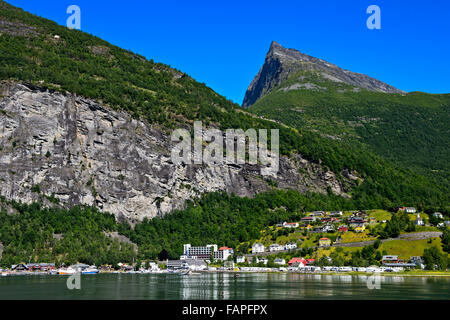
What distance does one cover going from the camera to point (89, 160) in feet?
500

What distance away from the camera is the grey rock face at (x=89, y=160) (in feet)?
463

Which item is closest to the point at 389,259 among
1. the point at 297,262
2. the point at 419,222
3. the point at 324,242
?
the point at 297,262

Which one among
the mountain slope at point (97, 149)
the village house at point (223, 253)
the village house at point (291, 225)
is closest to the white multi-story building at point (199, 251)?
the village house at point (223, 253)

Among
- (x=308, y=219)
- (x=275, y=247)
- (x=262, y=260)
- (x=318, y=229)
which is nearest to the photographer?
(x=262, y=260)

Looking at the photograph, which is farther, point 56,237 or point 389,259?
point 56,237

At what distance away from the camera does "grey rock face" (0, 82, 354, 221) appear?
463ft

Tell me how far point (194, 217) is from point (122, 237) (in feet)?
84.1

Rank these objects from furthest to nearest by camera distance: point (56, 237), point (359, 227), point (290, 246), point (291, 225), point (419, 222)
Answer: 1. point (291, 225)
2. point (359, 227)
3. point (419, 222)
4. point (290, 246)
5. point (56, 237)

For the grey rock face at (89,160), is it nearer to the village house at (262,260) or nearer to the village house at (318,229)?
the village house at (262,260)

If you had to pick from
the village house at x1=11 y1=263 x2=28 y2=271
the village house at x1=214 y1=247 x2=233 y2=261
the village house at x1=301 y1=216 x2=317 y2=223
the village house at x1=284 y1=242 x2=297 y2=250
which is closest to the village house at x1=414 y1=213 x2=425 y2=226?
the village house at x1=301 y1=216 x2=317 y2=223

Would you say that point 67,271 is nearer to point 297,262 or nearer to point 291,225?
point 297,262

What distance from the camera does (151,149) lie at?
540 feet

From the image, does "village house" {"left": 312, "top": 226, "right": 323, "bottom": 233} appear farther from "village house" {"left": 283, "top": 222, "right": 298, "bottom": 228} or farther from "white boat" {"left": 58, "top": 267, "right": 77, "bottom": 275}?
"white boat" {"left": 58, "top": 267, "right": 77, "bottom": 275}
